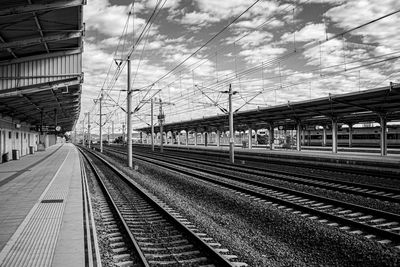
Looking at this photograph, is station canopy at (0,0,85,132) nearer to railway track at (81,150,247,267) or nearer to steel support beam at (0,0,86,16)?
steel support beam at (0,0,86,16)

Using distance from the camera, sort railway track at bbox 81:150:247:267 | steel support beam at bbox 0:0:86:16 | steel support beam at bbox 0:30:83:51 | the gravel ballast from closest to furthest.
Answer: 1. railway track at bbox 81:150:247:267
2. the gravel ballast
3. steel support beam at bbox 0:0:86:16
4. steel support beam at bbox 0:30:83:51

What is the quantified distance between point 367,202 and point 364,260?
578 cm

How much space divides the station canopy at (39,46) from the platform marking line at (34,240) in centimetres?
621

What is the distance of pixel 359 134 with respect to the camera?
2163 inches

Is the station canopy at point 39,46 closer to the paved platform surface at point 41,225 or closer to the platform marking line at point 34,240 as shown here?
the paved platform surface at point 41,225

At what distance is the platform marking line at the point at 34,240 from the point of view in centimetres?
564

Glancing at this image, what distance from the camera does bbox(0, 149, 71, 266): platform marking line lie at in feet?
18.5

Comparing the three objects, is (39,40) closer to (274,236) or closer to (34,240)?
(34,240)

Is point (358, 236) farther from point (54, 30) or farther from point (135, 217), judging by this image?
point (54, 30)

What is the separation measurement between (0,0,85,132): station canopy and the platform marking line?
621 cm

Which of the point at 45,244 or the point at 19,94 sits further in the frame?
the point at 19,94

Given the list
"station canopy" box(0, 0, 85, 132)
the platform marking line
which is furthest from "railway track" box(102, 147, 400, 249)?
"station canopy" box(0, 0, 85, 132)

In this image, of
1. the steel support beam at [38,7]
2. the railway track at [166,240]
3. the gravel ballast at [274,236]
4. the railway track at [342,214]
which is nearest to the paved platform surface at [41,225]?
the railway track at [166,240]

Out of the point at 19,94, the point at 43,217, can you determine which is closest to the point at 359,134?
the point at 19,94
